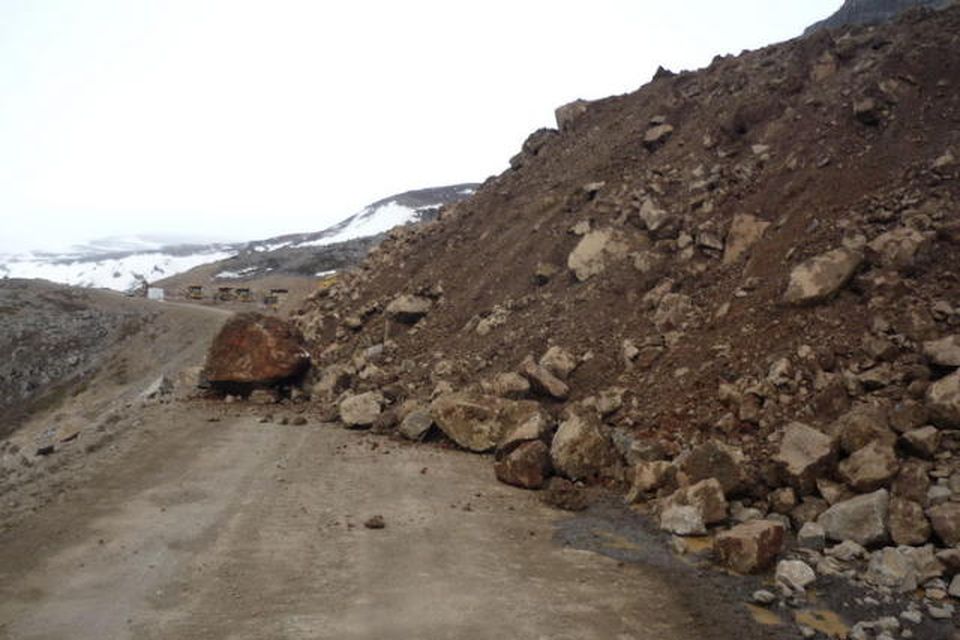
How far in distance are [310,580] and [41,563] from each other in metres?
2.88

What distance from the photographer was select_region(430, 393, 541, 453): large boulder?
11.4 metres

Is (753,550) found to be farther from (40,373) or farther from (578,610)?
(40,373)

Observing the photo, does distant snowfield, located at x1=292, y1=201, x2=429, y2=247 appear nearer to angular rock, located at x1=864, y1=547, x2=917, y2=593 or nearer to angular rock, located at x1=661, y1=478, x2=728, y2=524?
angular rock, located at x1=661, y1=478, x2=728, y2=524

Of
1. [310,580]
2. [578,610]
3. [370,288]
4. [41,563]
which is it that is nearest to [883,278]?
[578,610]

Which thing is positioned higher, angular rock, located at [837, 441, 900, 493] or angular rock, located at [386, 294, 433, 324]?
angular rock, located at [386, 294, 433, 324]

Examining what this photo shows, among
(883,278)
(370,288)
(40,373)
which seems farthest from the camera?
(40,373)

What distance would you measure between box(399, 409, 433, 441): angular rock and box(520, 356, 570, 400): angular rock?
2.07 metres

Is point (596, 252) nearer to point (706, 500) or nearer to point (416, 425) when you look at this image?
point (416, 425)

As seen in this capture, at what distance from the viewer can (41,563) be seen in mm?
6750

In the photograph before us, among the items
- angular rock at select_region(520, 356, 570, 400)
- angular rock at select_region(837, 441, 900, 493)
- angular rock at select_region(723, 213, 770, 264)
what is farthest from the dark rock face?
angular rock at select_region(837, 441, 900, 493)

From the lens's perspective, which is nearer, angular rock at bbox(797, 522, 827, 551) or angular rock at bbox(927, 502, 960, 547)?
angular rock at bbox(927, 502, 960, 547)

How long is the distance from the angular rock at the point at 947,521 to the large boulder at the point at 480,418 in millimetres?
5819

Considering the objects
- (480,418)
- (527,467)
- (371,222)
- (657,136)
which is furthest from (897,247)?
(371,222)

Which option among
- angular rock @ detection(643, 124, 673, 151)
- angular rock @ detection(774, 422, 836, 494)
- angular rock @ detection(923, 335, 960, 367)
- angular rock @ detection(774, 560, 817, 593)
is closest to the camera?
angular rock @ detection(774, 560, 817, 593)
